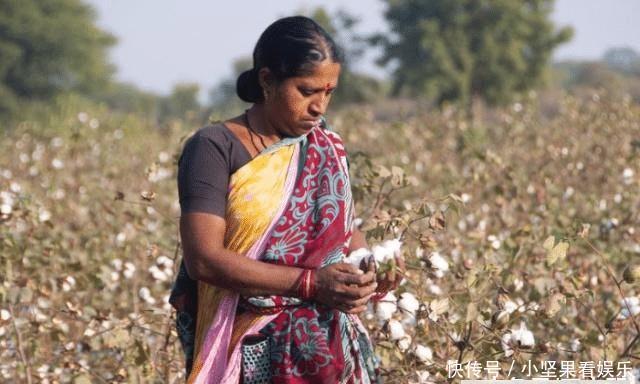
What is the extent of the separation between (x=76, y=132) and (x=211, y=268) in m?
3.66

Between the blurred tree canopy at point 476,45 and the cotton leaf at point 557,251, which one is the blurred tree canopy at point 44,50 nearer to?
the blurred tree canopy at point 476,45

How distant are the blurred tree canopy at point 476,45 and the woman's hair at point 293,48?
35.0 meters

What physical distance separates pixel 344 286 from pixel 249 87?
1.55 feet

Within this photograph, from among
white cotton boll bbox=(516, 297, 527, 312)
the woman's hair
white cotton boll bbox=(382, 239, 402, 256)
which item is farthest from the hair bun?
white cotton boll bbox=(516, 297, 527, 312)

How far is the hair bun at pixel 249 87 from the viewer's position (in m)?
2.09

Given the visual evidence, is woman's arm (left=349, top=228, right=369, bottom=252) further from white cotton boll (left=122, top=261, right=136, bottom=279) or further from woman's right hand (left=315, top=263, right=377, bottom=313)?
white cotton boll (left=122, top=261, right=136, bottom=279)

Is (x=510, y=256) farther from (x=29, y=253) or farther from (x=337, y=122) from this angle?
(x=337, y=122)

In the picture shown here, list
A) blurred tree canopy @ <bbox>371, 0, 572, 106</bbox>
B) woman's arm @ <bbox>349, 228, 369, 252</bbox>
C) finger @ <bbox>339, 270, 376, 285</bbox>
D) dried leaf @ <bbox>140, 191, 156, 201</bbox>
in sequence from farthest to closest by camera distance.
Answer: blurred tree canopy @ <bbox>371, 0, 572, 106</bbox> < dried leaf @ <bbox>140, 191, 156, 201</bbox> < woman's arm @ <bbox>349, 228, 369, 252</bbox> < finger @ <bbox>339, 270, 376, 285</bbox>

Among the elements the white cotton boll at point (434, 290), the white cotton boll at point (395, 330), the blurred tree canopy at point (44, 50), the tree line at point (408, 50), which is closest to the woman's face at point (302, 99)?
the white cotton boll at point (395, 330)

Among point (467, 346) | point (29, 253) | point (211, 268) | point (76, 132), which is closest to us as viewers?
point (211, 268)

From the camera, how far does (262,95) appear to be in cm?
210

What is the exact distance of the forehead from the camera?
1.98 metres

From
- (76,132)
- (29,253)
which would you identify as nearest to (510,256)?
(29,253)

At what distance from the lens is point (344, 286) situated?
1902 mm
